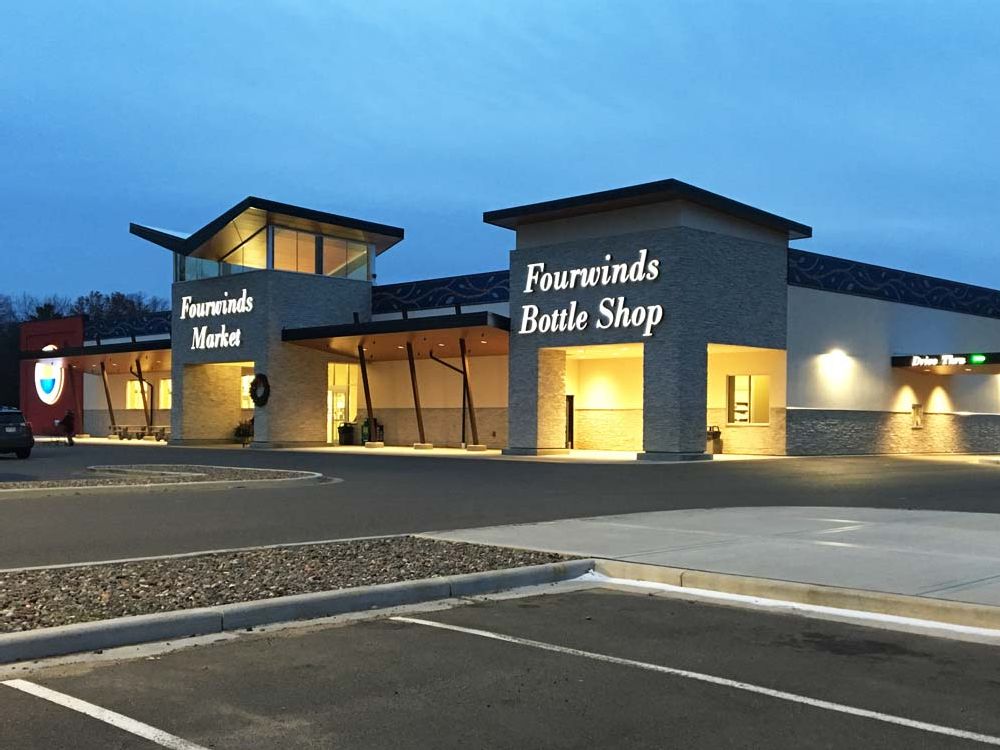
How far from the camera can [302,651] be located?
729 centimetres

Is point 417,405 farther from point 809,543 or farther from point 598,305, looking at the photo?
point 809,543

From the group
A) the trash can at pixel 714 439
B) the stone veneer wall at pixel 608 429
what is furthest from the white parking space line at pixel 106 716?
the stone veneer wall at pixel 608 429

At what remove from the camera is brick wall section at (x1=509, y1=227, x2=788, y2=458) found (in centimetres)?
3278

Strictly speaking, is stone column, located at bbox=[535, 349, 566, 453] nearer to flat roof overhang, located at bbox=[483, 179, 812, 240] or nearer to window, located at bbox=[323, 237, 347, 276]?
flat roof overhang, located at bbox=[483, 179, 812, 240]

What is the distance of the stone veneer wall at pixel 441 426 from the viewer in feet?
139

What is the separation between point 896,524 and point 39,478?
18423 mm

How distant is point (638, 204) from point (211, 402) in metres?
24.0

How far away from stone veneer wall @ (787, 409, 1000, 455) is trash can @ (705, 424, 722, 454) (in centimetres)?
248

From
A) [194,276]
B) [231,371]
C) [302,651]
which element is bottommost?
[302,651]

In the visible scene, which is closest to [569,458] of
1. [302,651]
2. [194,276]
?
[194,276]

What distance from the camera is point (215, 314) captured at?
45812 mm

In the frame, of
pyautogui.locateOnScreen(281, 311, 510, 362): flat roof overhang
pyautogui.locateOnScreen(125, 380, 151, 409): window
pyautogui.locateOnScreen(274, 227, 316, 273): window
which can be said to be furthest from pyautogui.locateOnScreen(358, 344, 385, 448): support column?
→ pyautogui.locateOnScreen(125, 380, 151, 409): window

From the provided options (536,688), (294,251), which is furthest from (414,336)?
(536,688)

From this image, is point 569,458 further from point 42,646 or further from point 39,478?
point 42,646
